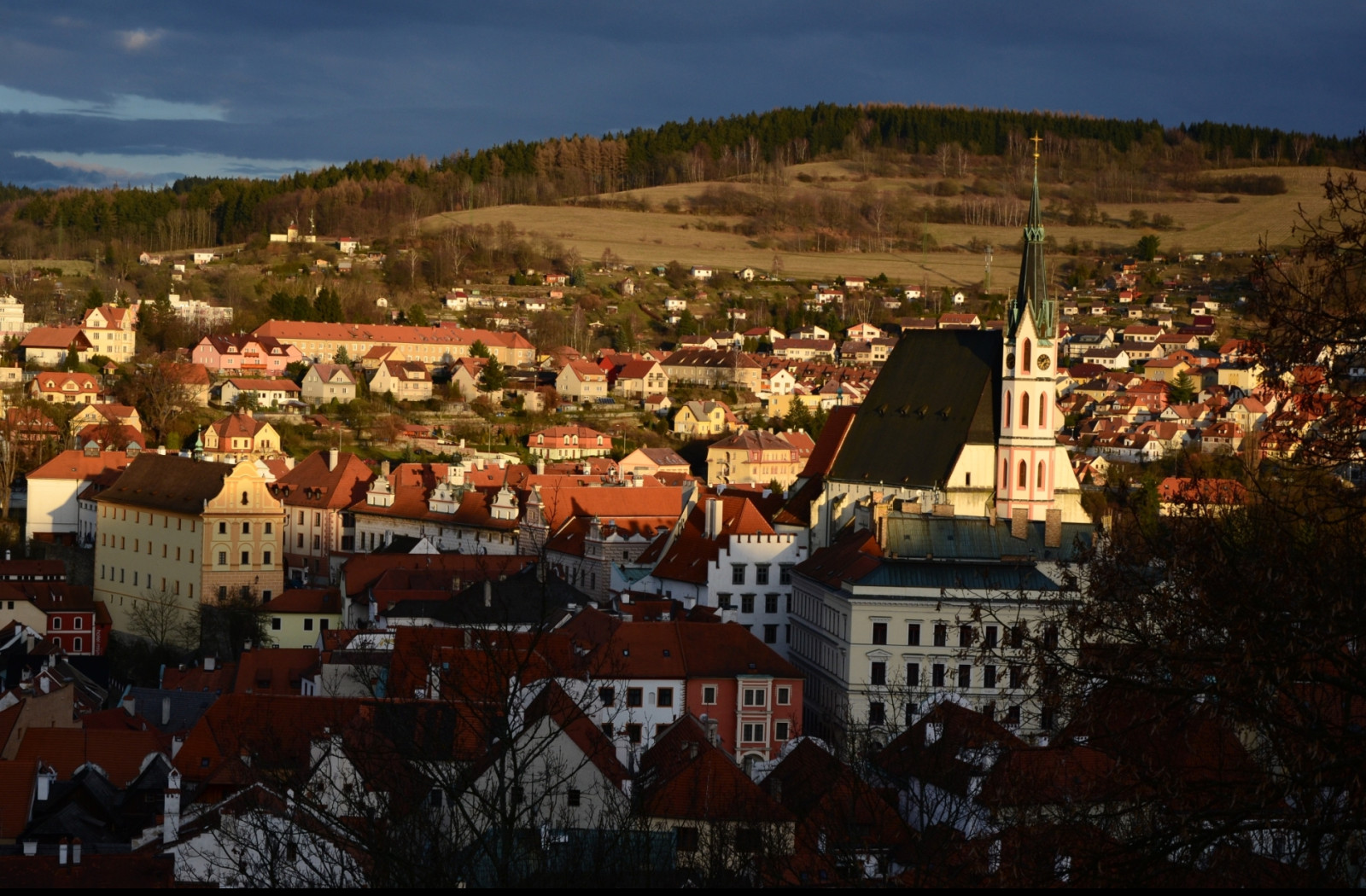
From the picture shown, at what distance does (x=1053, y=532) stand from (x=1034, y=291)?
10.9 m

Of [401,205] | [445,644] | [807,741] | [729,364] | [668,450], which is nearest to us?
[807,741]

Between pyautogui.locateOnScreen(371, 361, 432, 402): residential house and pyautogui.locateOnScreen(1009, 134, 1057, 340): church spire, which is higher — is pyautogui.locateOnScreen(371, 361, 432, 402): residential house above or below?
below

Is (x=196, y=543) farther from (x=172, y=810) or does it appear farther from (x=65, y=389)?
(x=172, y=810)

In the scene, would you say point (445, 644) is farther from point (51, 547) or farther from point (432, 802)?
point (51, 547)

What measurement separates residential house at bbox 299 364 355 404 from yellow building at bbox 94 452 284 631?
3203 cm

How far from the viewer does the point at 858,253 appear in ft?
598

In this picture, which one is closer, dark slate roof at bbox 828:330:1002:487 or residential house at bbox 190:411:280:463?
dark slate roof at bbox 828:330:1002:487

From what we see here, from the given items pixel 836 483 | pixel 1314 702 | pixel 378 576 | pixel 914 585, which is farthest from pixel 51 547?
pixel 1314 702

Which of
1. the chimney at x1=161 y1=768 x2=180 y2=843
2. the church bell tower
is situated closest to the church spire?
the church bell tower

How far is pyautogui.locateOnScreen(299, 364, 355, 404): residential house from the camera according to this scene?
332 ft

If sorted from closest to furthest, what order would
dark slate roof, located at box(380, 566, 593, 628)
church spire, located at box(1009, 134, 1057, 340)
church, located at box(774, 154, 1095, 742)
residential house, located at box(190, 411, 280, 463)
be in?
church, located at box(774, 154, 1095, 742) < dark slate roof, located at box(380, 566, 593, 628) < church spire, located at box(1009, 134, 1057, 340) < residential house, located at box(190, 411, 280, 463)

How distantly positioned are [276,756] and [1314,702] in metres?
18.6

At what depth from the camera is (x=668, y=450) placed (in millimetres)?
94938

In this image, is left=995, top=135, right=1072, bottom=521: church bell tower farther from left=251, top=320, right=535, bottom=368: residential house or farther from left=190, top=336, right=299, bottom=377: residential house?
left=251, top=320, right=535, bottom=368: residential house
